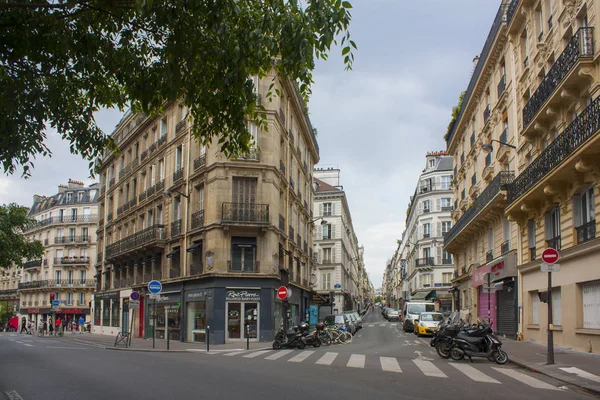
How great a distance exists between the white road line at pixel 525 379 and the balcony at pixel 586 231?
562 centimetres

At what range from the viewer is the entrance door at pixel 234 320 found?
27359 millimetres

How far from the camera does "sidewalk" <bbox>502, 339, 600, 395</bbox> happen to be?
11909mm

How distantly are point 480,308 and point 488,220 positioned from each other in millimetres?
5734

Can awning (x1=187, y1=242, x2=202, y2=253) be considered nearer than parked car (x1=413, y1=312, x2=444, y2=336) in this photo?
Yes

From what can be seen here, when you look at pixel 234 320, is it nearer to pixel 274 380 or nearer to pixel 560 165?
pixel 274 380

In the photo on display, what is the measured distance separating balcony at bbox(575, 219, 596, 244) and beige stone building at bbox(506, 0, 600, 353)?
31mm

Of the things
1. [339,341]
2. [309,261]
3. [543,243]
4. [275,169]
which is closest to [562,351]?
[543,243]

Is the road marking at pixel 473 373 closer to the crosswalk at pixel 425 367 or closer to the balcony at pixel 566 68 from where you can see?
the crosswalk at pixel 425 367

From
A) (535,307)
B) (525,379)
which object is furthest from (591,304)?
(525,379)

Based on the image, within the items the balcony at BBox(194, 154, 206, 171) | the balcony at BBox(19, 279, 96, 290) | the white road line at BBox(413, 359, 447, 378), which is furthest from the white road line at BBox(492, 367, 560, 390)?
the balcony at BBox(19, 279, 96, 290)

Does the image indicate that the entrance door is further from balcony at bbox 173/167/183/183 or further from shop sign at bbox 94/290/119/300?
shop sign at bbox 94/290/119/300

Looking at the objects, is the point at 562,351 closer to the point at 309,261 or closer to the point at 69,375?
the point at 69,375

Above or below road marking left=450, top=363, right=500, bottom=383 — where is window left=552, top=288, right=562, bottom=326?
above

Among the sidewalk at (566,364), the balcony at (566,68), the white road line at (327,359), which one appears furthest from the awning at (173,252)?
the balcony at (566,68)
